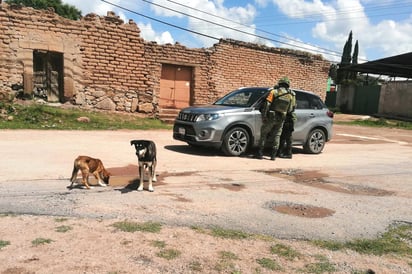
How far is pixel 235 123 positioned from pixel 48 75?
955cm

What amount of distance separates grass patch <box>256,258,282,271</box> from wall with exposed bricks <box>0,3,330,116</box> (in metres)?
13.5

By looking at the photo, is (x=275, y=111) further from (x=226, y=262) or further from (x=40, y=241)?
(x=40, y=241)

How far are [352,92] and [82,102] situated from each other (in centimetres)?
2213

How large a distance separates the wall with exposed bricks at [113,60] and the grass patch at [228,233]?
1273cm

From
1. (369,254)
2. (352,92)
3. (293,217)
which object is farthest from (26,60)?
(352,92)

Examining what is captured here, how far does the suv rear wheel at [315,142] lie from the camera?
10548 millimetres

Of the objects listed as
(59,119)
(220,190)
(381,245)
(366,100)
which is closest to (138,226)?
(220,190)

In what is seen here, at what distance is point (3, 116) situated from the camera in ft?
42.8

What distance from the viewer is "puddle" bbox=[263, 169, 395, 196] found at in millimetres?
6641

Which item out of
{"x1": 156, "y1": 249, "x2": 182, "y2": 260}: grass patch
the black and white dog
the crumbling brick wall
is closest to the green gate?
the crumbling brick wall

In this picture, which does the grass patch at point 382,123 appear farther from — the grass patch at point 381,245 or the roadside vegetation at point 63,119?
the grass patch at point 381,245

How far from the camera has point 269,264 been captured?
3488 millimetres

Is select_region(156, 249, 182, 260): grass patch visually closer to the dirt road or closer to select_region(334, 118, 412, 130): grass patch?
the dirt road

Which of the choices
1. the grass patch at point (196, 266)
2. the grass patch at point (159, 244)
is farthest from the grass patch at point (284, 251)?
the grass patch at point (159, 244)
